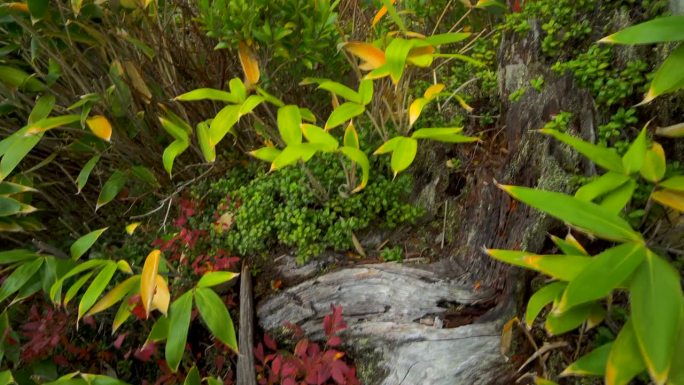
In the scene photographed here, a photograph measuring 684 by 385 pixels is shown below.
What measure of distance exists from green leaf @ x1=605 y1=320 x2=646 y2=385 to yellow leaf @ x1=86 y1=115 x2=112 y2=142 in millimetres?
1662

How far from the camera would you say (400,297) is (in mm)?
1542

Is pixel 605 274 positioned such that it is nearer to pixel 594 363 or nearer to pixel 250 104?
pixel 594 363

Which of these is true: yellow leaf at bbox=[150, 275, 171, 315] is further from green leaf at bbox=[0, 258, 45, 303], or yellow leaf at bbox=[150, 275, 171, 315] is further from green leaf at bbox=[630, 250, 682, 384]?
green leaf at bbox=[630, 250, 682, 384]

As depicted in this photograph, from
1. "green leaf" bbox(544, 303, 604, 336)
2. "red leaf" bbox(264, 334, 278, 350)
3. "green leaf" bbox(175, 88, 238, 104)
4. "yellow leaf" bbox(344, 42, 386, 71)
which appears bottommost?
"red leaf" bbox(264, 334, 278, 350)

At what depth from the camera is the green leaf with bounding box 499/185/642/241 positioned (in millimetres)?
913

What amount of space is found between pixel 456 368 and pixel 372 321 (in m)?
0.32

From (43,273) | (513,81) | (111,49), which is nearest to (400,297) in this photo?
(513,81)

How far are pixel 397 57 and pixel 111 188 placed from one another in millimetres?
1254

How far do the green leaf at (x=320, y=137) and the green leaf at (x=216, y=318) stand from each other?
0.53 metres

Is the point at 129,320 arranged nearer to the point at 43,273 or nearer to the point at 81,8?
the point at 43,273

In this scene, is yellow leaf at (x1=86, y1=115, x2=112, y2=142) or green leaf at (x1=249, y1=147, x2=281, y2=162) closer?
green leaf at (x1=249, y1=147, x2=281, y2=162)

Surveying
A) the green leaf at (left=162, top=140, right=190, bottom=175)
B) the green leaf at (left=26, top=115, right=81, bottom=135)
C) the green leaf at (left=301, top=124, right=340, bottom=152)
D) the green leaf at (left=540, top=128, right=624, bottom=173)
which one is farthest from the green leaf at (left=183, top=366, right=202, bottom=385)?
the green leaf at (left=540, top=128, right=624, bottom=173)

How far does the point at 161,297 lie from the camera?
138 cm

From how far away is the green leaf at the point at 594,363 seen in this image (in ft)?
3.22
